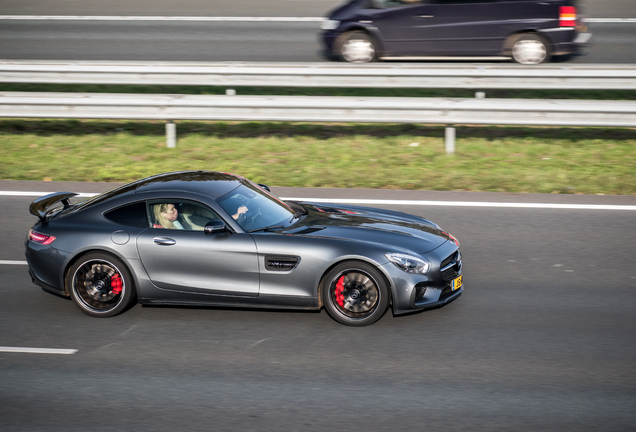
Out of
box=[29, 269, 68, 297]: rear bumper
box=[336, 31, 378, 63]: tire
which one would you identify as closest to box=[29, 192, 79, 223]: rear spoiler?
box=[29, 269, 68, 297]: rear bumper

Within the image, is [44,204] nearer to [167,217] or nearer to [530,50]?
[167,217]

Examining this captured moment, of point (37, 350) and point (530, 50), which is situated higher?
point (530, 50)

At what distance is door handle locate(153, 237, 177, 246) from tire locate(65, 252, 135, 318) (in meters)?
0.45

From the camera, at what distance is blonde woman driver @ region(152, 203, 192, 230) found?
22.3 ft

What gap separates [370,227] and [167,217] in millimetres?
1913

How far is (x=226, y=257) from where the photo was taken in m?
6.61

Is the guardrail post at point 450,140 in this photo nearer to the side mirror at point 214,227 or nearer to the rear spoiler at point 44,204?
the side mirror at point 214,227

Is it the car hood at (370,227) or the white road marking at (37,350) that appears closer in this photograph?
the white road marking at (37,350)

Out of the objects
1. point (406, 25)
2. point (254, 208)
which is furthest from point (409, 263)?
point (406, 25)

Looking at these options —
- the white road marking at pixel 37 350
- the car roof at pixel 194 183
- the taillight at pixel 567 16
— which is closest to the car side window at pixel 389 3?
the taillight at pixel 567 16

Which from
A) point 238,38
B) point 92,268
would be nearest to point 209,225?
point 92,268

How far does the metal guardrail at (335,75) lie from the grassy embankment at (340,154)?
0.82 metres

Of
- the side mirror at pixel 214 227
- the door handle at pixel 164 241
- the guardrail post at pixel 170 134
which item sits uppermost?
the guardrail post at pixel 170 134

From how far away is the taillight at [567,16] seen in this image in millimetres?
15148
